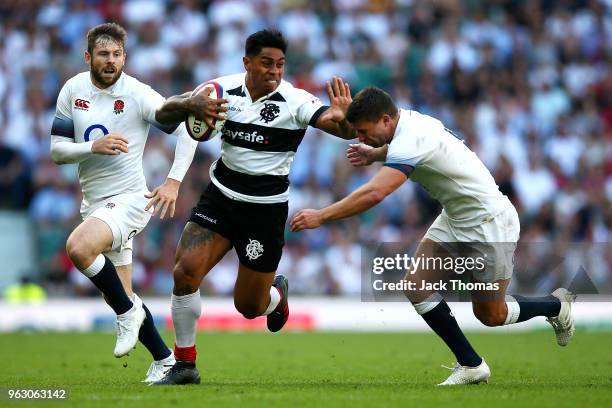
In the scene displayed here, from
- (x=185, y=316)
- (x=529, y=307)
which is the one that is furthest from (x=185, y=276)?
(x=529, y=307)

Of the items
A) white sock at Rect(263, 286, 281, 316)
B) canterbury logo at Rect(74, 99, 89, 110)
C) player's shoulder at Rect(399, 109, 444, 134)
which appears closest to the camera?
player's shoulder at Rect(399, 109, 444, 134)

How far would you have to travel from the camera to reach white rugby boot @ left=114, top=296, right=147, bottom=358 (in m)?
9.84

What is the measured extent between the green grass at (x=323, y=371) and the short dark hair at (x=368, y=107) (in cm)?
238

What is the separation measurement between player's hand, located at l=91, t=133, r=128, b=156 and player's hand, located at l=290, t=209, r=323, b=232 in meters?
2.06

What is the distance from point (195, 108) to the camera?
32.3 ft

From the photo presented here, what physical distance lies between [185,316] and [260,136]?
1.82 metres

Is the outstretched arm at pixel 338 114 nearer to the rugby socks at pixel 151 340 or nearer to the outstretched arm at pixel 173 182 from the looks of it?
the outstretched arm at pixel 173 182

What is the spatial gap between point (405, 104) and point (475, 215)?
12.7 meters

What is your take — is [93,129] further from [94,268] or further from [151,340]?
[151,340]

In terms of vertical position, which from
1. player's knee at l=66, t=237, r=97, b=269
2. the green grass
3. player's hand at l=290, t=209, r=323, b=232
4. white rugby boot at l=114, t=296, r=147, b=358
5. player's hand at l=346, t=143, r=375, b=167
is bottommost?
the green grass

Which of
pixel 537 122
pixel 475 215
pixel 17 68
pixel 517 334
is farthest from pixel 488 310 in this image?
pixel 17 68

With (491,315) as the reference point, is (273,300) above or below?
below

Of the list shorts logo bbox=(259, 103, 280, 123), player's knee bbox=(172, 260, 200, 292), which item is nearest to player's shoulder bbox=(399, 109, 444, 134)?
shorts logo bbox=(259, 103, 280, 123)

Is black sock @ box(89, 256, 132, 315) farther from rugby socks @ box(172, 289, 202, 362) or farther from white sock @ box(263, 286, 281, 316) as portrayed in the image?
white sock @ box(263, 286, 281, 316)
